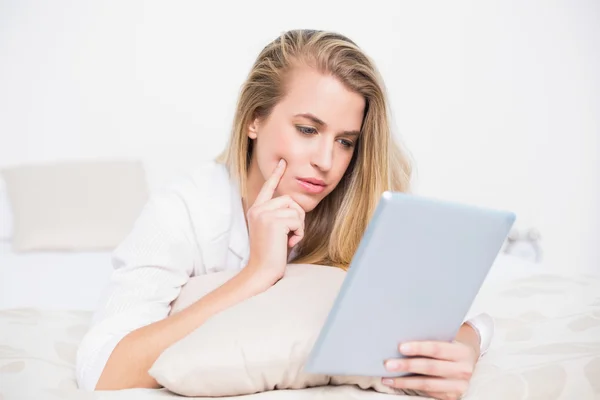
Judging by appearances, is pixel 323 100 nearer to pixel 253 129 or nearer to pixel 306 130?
pixel 306 130

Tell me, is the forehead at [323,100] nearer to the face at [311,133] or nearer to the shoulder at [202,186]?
the face at [311,133]

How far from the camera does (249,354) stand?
1207 millimetres

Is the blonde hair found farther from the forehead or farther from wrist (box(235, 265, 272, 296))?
wrist (box(235, 265, 272, 296))

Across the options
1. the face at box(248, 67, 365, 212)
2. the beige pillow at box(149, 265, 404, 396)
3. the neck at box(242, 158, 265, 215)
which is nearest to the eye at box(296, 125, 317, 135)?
the face at box(248, 67, 365, 212)

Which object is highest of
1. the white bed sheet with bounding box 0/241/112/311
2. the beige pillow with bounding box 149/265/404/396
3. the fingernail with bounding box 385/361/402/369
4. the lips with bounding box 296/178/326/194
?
the lips with bounding box 296/178/326/194

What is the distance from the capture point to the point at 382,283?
1089 mm

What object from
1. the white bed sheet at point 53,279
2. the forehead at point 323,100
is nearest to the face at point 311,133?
the forehead at point 323,100

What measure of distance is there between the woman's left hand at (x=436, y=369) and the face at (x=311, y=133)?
24.9 inches

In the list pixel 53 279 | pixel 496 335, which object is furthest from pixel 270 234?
pixel 53 279

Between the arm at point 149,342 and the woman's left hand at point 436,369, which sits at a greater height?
the woman's left hand at point 436,369

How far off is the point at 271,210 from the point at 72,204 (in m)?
1.73

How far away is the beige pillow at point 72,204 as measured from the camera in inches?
119

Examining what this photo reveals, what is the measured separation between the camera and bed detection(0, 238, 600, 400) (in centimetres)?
125

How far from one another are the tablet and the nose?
62cm
